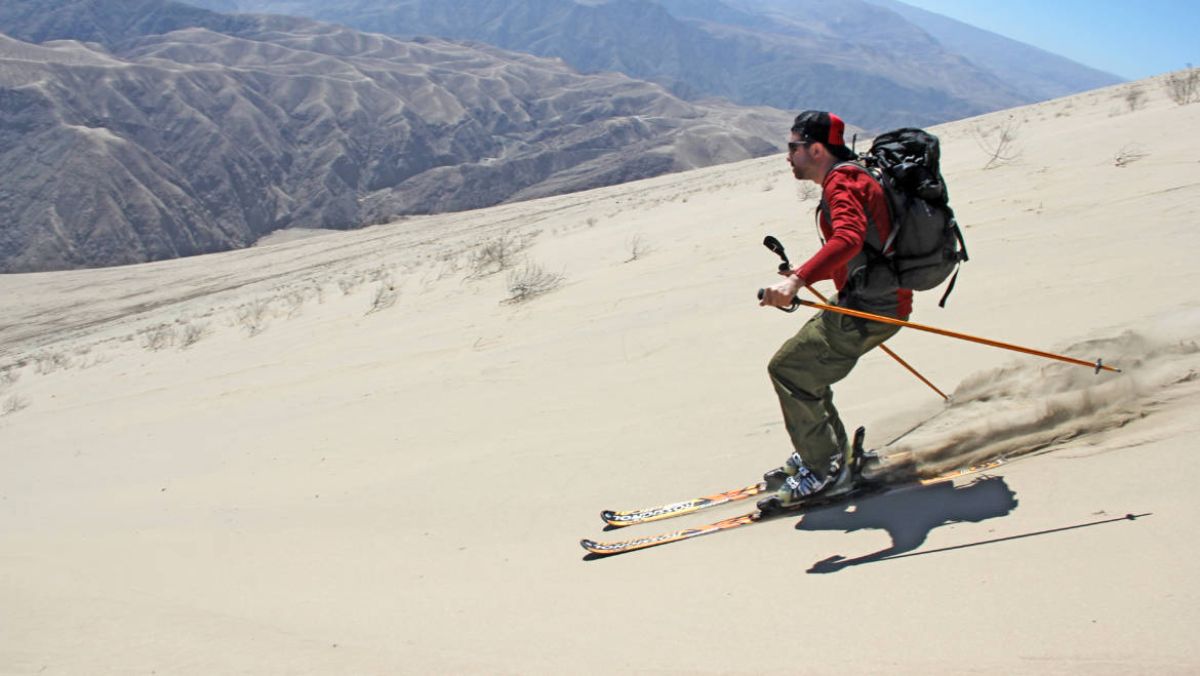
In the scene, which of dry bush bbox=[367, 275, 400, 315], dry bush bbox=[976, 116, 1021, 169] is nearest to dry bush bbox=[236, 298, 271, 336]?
dry bush bbox=[367, 275, 400, 315]

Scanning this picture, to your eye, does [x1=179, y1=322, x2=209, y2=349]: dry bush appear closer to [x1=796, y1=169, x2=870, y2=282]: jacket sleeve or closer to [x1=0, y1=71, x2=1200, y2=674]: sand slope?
[x1=0, y1=71, x2=1200, y2=674]: sand slope

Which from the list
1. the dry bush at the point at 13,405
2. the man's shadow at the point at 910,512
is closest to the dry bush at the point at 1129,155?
the man's shadow at the point at 910,512

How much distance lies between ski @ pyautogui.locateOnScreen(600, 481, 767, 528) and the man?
13cm

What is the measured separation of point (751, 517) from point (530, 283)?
5887mm

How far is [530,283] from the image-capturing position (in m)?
8.94

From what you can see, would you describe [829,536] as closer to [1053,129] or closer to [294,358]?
[294,358]

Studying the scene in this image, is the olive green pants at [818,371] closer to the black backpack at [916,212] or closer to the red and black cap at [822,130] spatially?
the black backpack at [916,212]

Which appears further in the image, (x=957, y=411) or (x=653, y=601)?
(x=957, y=411)

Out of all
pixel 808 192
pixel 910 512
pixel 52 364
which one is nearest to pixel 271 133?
pixel 52 364

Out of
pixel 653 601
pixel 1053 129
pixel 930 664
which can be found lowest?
pixel 653 601

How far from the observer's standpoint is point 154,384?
9.08m

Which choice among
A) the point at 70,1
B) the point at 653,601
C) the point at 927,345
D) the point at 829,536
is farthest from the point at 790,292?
the point at 70,1

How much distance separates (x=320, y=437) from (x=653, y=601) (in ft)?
12.2

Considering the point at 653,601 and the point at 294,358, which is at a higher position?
the point at 653,601
